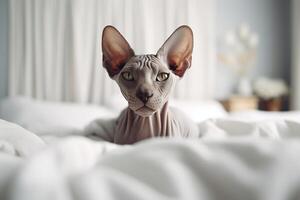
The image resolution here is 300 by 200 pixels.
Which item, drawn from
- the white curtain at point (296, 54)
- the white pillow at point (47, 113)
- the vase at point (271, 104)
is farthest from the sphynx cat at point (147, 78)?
the white curtain at point (296, 54)

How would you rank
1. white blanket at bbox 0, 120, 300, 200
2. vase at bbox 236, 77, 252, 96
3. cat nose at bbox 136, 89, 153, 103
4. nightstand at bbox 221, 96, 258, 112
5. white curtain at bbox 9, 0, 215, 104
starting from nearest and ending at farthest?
white blanket at bbox 0, 120, 300, 200 < cat nose at bbox 136, 89, 153, 103 < white curtain at bbox 9, 0, 215, 104 < nightstand at bbox 221, 96, 258, 112 < vase at bbox 236, 77, 252, 96

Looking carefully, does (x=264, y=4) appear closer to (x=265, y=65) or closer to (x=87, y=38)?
(x=265, y=65)

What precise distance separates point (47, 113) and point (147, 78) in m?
0.57

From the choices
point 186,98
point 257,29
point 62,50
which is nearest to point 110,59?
point 62,50

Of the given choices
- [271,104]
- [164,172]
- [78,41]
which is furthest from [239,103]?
[164,172]

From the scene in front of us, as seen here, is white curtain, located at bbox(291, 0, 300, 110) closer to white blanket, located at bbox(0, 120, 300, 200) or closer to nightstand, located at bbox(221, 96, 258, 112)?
nightstand, located at bbox(221, 96, 258, 112)

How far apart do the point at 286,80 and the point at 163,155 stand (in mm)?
2198

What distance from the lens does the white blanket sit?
0.21 m

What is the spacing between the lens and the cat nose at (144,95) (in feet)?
Answer: 1.50

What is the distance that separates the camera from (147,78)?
0.47 m

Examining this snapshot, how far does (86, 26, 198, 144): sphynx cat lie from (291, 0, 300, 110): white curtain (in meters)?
1.73

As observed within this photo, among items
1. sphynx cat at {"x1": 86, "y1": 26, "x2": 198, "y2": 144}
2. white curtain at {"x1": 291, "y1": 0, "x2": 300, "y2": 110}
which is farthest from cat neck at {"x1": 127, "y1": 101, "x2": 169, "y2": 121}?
white curtain at {"x1": 291, "y1": 0, "x2": 300, "y2": 110}

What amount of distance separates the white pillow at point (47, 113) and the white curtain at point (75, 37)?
4cm

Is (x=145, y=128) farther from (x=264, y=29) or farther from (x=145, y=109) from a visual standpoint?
(x=264, y=29)
